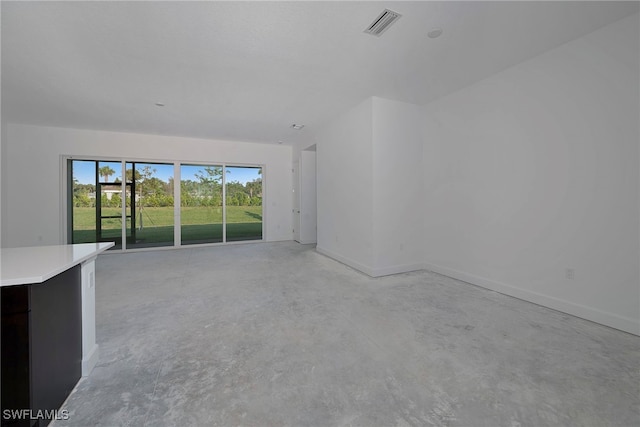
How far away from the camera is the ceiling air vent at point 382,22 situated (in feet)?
7.25

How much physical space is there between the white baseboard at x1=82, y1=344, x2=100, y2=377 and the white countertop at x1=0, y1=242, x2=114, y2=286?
73cm

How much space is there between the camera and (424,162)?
451 cm

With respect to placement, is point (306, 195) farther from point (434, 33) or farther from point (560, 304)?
point (560, 304)

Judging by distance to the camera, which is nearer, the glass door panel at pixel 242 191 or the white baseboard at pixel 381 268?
the white baseboard at pixel 381 268

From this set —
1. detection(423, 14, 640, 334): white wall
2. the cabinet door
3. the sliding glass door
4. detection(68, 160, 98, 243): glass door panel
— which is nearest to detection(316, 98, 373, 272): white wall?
detection(423, 14, 640, 334): white wall

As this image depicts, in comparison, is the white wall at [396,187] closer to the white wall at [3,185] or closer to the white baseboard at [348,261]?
the white baseboard at [348,261]

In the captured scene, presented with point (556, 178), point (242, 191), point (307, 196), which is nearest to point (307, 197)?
point (307, 196)

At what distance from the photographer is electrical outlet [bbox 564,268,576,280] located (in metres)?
2.72

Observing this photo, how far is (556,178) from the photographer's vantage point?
2.84 metres

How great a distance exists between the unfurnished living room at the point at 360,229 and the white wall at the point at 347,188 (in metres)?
0.05

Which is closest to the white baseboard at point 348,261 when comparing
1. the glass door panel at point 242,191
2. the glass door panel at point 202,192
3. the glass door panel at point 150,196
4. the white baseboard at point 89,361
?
the glass door panel at point 242,191

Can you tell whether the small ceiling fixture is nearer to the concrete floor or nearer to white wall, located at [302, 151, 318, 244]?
the concrete floor

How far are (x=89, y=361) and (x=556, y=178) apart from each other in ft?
15.0

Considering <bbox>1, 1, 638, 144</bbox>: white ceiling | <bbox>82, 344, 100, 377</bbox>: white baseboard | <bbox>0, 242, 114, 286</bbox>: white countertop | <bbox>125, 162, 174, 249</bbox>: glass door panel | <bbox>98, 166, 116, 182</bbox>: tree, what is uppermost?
<bbox>1, 1, 638, 144</bbox>: white ceiling
